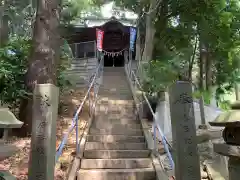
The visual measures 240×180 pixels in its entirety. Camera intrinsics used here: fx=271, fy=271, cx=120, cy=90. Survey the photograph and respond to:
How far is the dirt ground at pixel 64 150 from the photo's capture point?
4.89 metres

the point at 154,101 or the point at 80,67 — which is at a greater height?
the point at 80,67

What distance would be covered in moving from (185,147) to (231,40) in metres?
5.56

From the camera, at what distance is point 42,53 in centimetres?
654

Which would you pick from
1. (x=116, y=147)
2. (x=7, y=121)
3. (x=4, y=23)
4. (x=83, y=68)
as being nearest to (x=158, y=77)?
(x=116, y=147)

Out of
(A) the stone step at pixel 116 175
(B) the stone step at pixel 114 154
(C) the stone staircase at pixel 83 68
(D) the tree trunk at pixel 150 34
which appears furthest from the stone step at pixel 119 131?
(C) the stone staircase at pixel 83 68

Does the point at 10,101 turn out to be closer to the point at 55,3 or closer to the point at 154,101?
the point at 55,3

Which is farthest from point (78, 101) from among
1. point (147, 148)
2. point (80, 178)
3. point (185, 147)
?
point (185, 147)

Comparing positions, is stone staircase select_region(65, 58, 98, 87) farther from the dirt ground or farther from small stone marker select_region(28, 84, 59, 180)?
small stone marker select_region(28, 84, 59, 180)

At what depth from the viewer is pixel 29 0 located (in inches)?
670

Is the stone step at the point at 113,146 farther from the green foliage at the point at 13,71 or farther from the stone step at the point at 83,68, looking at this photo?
the stone step at the point at 83,68

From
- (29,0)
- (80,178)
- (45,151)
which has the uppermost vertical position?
(29,0)

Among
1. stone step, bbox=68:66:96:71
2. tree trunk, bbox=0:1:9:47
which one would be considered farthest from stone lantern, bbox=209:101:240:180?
tree trunk, bbox=0:1:9:47

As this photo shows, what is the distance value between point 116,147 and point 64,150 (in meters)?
1.15

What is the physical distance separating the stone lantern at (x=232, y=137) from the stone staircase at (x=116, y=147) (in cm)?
236
